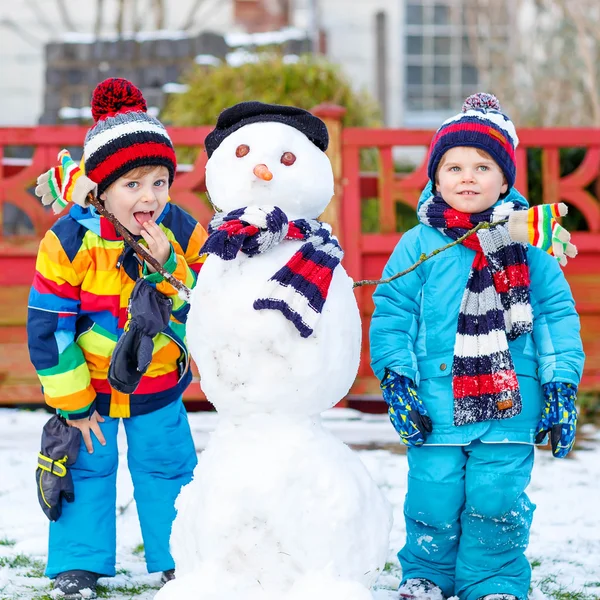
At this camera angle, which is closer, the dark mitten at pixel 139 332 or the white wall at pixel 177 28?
the dark mitten at pixel 139 332

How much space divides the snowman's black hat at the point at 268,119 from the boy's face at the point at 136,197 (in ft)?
1.35

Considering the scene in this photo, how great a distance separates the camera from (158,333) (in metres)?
3.19

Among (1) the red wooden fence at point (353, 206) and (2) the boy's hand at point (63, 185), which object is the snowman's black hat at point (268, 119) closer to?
(2) the boy's hand at point (63, 185)

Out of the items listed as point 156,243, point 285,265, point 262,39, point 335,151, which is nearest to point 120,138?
point 156,243

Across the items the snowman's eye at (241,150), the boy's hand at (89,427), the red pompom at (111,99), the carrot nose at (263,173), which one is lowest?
the boy's hand at (89,427)

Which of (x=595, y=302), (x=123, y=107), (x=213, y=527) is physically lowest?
(x=213, y=527)

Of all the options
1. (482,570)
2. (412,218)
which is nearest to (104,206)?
(482,570)

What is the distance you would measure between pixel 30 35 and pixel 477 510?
38.7ft

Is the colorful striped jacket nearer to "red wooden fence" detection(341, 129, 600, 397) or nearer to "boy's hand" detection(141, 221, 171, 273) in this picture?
"boy's hand" detection(141, 221, 171, 273)

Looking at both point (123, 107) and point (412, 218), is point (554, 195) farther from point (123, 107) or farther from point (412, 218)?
point (123, 107)

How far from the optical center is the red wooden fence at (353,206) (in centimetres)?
566

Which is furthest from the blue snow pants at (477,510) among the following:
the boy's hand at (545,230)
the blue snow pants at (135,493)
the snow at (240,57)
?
the snow at (240,57)

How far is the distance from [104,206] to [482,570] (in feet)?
5.34

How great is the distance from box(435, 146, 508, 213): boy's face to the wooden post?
254 cm
